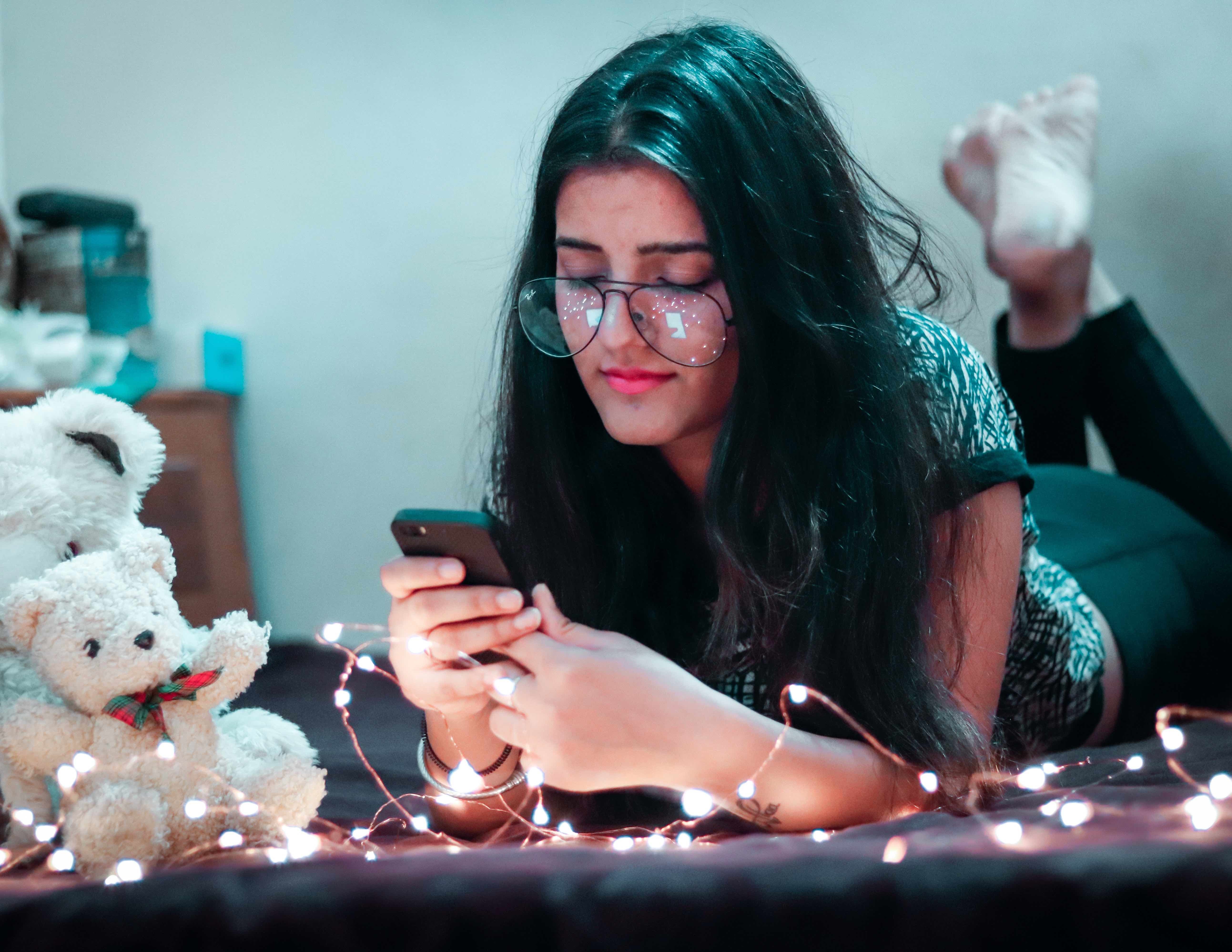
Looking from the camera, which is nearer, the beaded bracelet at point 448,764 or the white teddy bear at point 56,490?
the white teddy bear at point 56,490

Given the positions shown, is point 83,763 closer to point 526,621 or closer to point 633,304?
point 526,621

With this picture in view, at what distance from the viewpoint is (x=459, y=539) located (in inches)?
27.7

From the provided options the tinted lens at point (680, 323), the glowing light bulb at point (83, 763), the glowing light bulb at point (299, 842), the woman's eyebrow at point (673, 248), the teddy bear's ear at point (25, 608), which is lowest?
the glowing light bulb at point (299, 842)

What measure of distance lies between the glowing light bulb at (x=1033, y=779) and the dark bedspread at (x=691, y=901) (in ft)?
1.04

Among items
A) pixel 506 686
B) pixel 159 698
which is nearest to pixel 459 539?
pixel 506 686

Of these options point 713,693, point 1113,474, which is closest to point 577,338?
point 713,693

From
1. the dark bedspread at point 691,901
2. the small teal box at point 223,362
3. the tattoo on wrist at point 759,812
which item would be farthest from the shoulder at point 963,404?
the small teal box at point 223,362

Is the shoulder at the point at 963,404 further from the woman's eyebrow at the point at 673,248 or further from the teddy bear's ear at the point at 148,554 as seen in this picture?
the teddy bear's ear at the point at 148,554

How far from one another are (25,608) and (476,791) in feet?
1.39

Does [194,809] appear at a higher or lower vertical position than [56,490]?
lower

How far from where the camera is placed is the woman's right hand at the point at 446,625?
2.33 ft

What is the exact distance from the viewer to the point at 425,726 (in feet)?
3.03

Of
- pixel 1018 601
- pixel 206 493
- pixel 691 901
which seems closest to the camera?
pixel 691 901

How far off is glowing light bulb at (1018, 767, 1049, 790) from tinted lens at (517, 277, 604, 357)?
20.4 inches
